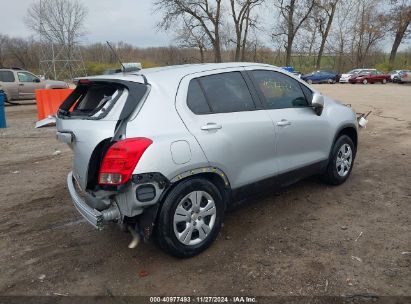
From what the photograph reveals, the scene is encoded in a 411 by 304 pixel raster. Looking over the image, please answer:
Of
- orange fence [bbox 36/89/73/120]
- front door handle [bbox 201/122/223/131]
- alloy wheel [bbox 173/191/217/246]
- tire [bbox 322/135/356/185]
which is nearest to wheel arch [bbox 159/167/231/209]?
alloy wheel [bbox 173/191/217/246]

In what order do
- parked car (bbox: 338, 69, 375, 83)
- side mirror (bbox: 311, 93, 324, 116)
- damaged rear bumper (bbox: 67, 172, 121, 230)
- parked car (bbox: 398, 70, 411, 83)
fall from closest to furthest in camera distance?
damaged rear bumper (bbox: 67, 172, 121, 230), side mirror (bbox: 311, 93, 324, 116), parked car (bbox: 398, 70, 411, 83), parked car (bbox: 338, 69, 375, 83)

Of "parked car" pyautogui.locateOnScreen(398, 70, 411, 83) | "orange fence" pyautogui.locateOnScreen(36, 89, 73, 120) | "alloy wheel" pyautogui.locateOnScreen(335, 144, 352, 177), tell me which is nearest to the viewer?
"alloy wheel" pyautogui.locateOnScreen(335, 144, 352, 177)

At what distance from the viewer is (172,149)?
9.96 ft

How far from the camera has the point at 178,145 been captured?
3080 mm

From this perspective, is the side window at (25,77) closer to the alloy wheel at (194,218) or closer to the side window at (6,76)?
the side window at (6,76)

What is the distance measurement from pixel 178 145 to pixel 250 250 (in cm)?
127

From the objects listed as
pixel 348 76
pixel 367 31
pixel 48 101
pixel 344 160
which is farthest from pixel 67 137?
pixel 367 31

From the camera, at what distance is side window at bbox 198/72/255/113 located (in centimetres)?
351

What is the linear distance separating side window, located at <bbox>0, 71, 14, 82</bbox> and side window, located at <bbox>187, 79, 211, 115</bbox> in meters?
16.9

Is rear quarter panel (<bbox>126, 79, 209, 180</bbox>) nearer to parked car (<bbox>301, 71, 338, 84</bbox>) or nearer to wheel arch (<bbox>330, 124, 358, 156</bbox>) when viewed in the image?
wheel arch (<bbox>330, 124, 358, 156</bbox>)

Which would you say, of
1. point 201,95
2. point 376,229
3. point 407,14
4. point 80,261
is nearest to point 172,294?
point 80,261

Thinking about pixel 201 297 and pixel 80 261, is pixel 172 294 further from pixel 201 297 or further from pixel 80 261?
pixel 80 261

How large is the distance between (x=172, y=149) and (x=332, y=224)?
208cm

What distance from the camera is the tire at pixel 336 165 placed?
4.86 meters
